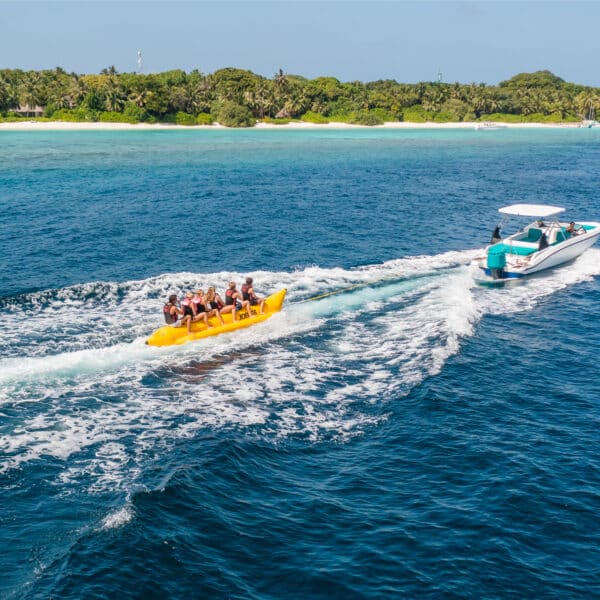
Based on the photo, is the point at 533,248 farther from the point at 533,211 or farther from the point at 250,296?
the point at 250,296

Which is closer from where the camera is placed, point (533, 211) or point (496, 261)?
point (496, 261)

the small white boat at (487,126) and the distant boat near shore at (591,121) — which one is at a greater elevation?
the distant boat near shore at (591,121)

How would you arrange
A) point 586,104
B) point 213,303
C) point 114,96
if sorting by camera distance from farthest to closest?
point 586,104 < point 114,96 < point 213,303

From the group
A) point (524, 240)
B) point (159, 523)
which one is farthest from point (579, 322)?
point (159, 523)

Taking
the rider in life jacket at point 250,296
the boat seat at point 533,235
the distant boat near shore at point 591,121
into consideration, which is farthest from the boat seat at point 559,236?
the distant boat near shore at point 591,121

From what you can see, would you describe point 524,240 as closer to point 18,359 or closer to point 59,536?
point 18,359

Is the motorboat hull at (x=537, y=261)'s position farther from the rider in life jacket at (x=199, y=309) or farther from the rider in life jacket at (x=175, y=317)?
the rider in life jacket at (x=175, y=317)

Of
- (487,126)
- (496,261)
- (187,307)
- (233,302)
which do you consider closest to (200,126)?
(487,126)
